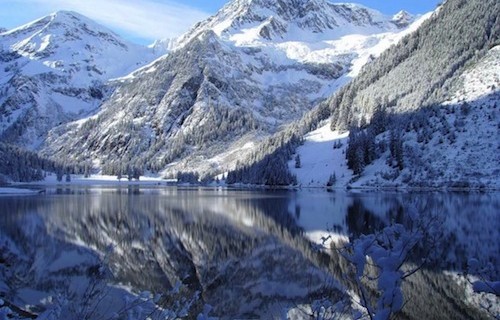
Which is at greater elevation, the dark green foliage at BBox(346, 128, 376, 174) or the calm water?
the dark green foliage at BBox(346, 128, 376, 174)

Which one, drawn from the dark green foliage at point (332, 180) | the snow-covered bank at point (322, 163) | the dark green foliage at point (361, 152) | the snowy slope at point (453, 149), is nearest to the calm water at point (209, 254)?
the snowy slope at point (453, 149)

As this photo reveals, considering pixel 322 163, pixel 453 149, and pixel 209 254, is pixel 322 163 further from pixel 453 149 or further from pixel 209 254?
pixel 209 254

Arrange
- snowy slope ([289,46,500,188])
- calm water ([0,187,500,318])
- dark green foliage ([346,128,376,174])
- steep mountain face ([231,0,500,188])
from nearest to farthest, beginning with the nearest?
calm water ([0,187,500,318]) → snowy slope ([289,46,500,188]) → steep mountain face ([231,0,500,188]) → dark green foliage ([346,128,376,174])

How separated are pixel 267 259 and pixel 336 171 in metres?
134

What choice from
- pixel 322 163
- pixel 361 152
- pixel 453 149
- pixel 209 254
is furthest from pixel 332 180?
pixel 209 254

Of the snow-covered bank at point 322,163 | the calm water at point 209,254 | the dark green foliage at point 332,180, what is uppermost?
the snow-covered bank at point 322,163

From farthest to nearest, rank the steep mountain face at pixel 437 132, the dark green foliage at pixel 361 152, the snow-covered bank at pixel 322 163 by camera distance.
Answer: the snow-covered bank at pixel 322 163 → the dark green foliage at pixel 361 152 → the steep mountain face at pixel 437 132

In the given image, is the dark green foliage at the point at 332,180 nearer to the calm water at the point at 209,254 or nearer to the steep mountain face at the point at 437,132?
the steep mountain face at the point at 437,132

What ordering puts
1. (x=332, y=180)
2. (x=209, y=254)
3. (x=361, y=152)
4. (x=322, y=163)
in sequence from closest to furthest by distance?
(x=209, y=254) < (x=361, y=152) < (x=332, y=180) < (x=322, y=163)

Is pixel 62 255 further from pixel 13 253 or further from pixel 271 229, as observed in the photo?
pixel 271 229

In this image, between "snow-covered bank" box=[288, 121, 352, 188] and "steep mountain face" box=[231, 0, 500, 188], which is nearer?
"steep mountain face" box=[231, 0, 500, 188]

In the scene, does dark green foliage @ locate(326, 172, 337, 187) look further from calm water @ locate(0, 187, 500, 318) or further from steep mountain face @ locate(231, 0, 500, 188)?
calm water @ locate(0, 187, 500, 318)

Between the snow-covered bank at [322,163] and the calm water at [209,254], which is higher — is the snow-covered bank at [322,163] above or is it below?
above

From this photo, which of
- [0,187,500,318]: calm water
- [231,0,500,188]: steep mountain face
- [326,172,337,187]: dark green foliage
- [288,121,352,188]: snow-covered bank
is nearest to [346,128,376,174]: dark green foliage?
[231,0,500,188]: steep mountain face
